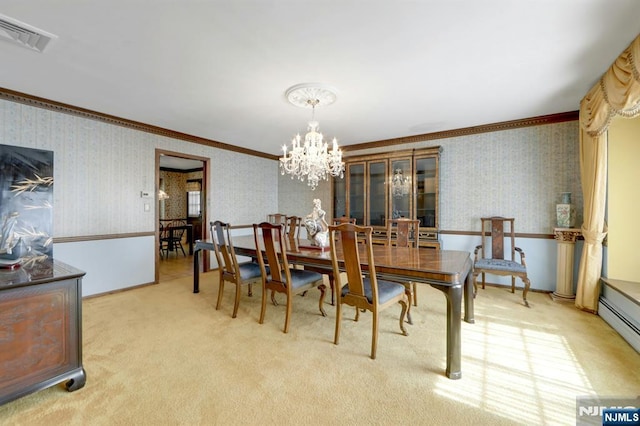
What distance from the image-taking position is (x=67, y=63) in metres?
2.34

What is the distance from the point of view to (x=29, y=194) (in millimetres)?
3000

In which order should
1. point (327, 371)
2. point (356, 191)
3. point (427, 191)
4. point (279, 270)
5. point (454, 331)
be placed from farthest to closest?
point (356, 191)
point (427, 191)
point (279, 270)
point (327, 371)
point (454, 331)

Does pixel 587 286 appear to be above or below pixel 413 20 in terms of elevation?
below

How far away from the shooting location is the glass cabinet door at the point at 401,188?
4.45 meters

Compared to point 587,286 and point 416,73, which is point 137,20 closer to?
point 416,73

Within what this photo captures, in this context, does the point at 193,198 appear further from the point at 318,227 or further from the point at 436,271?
the point at 436,271

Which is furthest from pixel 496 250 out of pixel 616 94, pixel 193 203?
pixel 193 203

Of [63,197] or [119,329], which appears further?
[63,197]

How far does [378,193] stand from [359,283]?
2766 millimetres

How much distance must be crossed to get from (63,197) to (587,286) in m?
6.06

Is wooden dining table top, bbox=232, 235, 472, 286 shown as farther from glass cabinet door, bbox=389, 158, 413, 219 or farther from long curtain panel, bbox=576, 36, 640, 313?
glass cabinet door, bbox=389, 158, 413, 219

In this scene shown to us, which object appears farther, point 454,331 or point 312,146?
point 312,146

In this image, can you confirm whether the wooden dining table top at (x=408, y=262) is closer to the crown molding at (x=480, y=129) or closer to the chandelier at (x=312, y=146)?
the chandelier at (x=312, y=146)

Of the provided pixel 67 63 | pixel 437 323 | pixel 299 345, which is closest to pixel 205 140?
pixel 67 63
